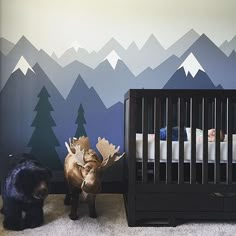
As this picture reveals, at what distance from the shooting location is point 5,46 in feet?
7.42

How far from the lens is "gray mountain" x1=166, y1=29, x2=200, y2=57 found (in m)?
2.37

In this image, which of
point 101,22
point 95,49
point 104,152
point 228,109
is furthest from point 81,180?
point 101,22

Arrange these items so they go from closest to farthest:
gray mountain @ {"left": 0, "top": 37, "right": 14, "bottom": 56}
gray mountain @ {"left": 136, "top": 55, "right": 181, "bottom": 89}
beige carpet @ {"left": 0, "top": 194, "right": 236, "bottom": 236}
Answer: beige carpet @ {"left": 0, "top": 194, "right": 236, "bottom": 236} < gray mountain @ {"left": 0, "top": 37, "right": 14, "bottom": 56} < gray mountain @ {"left": 136, "top": 55, "right": 181, "bottom": 89}

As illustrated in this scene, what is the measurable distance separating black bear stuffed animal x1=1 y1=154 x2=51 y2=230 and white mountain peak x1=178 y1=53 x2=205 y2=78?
1.38 meters

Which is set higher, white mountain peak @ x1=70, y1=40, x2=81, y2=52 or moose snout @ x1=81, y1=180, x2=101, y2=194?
white mountain peak @ x1=70, y1=40, x2=81, y2=52

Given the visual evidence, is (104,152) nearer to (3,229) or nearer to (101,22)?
(3,229)

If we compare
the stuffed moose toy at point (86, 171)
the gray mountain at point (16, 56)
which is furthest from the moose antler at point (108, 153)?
the gray mountain at point (16, 56)

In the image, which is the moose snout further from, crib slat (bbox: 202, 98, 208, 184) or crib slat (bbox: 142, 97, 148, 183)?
crib slat (bbox: 202, 98, 208, 184)

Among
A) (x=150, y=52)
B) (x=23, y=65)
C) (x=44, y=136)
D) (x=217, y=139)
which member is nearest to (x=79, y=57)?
(x=23, y=65)

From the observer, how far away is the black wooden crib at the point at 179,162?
1.67 meters

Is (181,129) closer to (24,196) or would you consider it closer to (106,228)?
(106,228)

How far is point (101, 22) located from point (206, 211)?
1567 mm

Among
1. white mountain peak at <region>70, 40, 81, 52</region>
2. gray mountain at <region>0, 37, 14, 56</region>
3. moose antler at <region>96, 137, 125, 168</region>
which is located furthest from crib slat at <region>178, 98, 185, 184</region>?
gray mountain at <region>0, 37, 14, 56</region>

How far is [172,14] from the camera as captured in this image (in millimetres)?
2355
